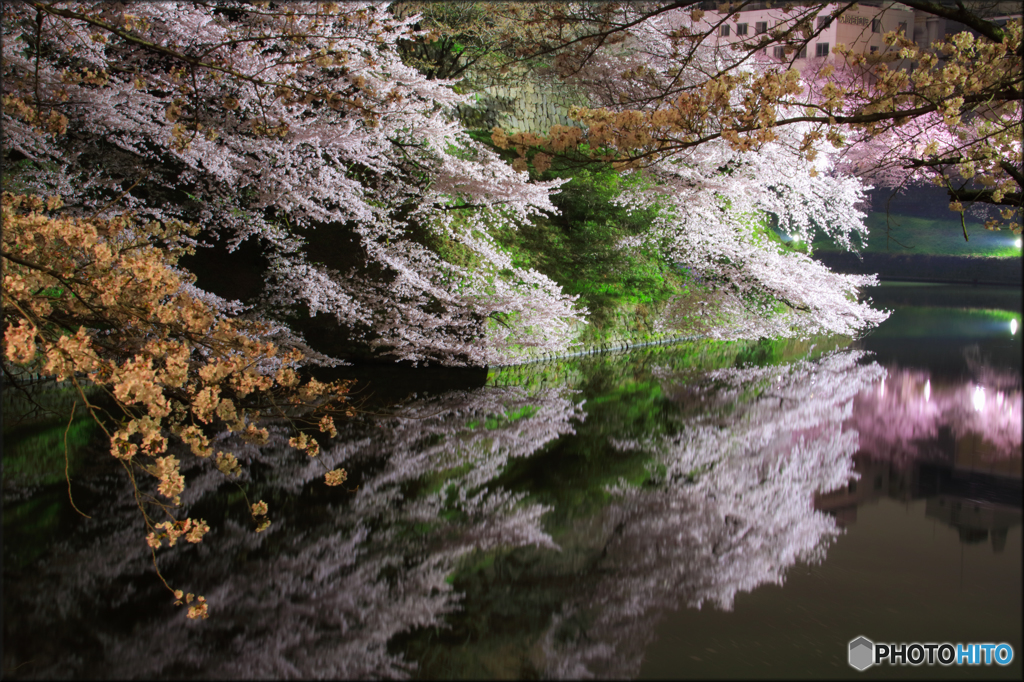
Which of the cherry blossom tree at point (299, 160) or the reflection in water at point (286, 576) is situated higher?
the cherry blossom tree at point (299, 160)

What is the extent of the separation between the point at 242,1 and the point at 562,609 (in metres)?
5.12

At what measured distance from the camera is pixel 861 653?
81.7 inches

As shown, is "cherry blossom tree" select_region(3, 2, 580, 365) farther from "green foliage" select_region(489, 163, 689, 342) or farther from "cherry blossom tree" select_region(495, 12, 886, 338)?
"cherry blossom tree" select_region(495, 12, 886, 338)

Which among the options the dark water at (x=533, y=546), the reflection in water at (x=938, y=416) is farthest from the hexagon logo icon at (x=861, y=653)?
the reflection in water at (x=938, y=416)

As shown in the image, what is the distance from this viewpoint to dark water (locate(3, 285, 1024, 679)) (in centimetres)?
207

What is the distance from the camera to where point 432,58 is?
10.1 m

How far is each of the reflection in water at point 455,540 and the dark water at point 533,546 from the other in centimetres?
1

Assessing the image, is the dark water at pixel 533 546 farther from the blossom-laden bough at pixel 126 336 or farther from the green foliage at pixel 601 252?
the green foliage at pixel 601 252

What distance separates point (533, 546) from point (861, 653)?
122 cm

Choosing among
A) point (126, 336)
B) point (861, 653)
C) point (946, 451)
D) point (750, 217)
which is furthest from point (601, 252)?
point (861, 653)

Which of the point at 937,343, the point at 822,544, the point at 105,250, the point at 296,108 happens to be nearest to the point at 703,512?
the point at 822,544

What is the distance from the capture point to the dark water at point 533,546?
2.07m

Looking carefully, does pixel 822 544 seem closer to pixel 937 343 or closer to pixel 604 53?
pixel 937 343

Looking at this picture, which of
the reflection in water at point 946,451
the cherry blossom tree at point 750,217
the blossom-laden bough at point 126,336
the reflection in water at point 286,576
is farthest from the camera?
the cherry blossom tree at point 750,217
